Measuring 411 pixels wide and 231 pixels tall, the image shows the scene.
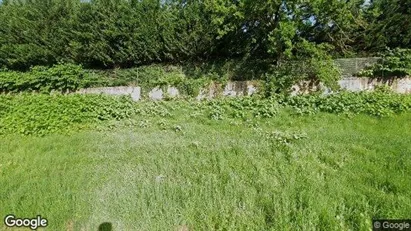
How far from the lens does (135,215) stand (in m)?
2.76

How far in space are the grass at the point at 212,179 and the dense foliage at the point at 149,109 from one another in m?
0.88

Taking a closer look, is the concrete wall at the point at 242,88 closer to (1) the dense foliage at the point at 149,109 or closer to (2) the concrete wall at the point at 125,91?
(2) the concrete wall at the point at 125,91

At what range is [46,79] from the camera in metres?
11.4

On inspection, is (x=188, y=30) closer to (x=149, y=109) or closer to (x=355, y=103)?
(x=149, y=109)

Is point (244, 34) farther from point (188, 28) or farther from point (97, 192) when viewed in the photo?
point (97, 192)

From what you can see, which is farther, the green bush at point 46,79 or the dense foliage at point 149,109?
the green bush at point 46,79

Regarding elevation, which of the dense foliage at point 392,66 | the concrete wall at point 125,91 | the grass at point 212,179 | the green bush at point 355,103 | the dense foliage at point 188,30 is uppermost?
the dense foliage at point 188,30

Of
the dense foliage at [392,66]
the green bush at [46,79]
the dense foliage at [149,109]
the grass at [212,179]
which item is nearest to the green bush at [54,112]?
the dense foliage at [149,109]

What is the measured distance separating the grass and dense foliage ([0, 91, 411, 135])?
2.89 feet

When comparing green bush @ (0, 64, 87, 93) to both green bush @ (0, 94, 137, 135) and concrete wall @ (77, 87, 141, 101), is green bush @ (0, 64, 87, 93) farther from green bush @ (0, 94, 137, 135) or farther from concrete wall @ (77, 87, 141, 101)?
green bush @ (0, 94, 137, 135)

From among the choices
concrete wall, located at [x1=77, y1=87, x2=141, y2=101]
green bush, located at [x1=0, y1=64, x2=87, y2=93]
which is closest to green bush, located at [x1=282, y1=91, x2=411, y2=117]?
concrete wall, located at [x1=77, y1=87, x2=141, y2=101]

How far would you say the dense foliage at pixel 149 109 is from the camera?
680 centimetres

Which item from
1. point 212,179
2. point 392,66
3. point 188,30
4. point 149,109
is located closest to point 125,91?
point 149,109

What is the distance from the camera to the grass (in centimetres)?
265
